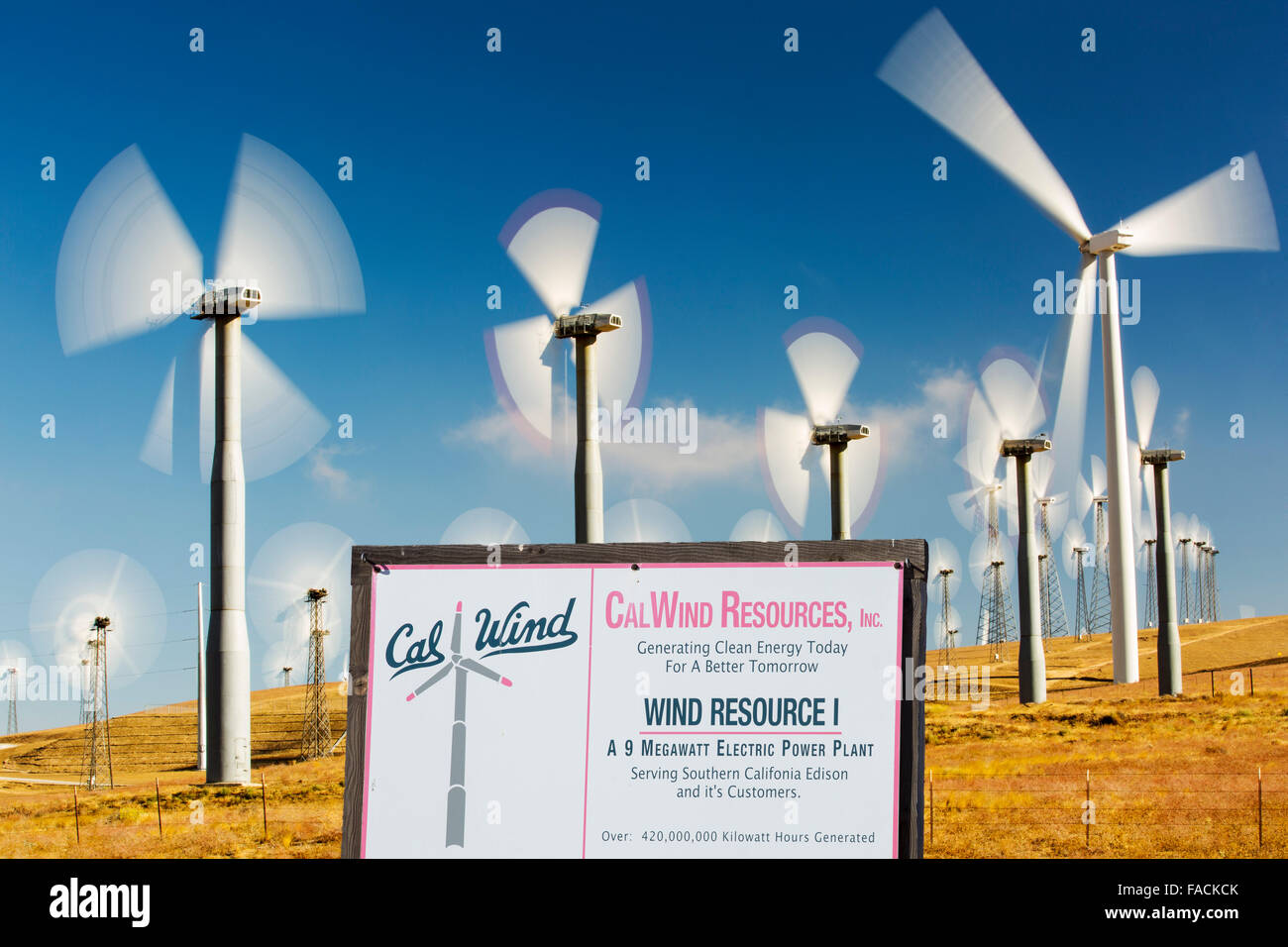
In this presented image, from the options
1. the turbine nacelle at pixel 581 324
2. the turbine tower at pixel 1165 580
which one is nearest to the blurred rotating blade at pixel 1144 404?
the turbine tower at pixel 1165 580

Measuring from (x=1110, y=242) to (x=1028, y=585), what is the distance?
22.6 m

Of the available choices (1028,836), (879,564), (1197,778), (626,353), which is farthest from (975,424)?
(879,564)

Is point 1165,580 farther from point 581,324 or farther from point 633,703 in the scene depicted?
point 633,703

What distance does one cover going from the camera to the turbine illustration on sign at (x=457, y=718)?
792cm

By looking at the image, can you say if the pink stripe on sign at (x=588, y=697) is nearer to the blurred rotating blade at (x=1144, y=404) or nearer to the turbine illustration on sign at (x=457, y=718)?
the turbine illustration on sign at (x=457, y=718)

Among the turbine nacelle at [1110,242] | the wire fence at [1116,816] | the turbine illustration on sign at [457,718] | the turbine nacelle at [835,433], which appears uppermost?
the turbine nacelle at [1110,242]

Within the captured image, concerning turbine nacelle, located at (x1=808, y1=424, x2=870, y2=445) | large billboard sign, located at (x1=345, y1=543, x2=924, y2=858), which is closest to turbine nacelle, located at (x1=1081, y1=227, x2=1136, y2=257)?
turbine nacelle, located at (x1=808, y1=424, x2=870, y2=445)

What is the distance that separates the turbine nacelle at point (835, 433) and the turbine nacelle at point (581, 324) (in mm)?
18103

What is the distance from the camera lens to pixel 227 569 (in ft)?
128

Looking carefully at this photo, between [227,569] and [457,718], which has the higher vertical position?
[227,569]

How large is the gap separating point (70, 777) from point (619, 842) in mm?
75172

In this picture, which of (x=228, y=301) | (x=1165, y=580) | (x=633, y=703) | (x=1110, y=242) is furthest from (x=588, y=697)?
(x=1165, y=580)

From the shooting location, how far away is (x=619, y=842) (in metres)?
7.82

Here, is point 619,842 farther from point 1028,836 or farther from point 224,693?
point 224,693
